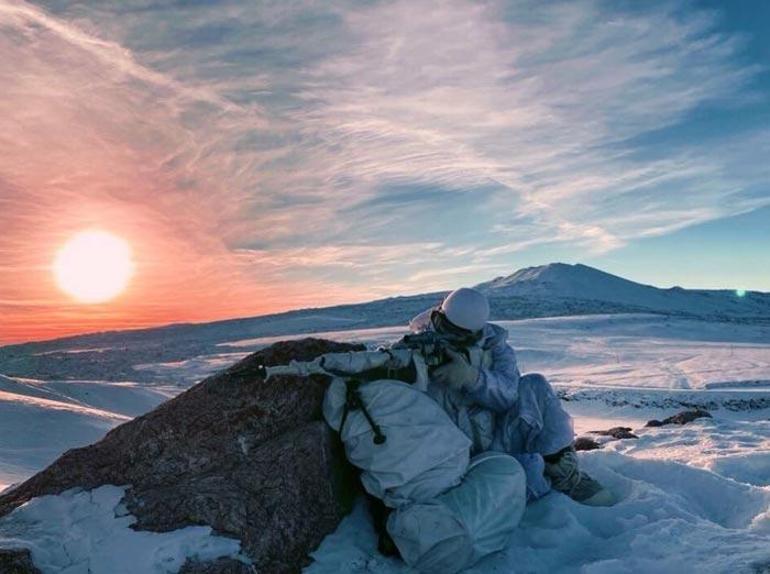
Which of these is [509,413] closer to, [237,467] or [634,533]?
[634,533]

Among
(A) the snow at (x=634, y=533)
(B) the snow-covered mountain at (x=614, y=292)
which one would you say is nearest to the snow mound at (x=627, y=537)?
(A) the snow at (x=634, y=533)

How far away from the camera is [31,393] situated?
16062mm

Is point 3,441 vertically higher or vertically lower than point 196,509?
lower

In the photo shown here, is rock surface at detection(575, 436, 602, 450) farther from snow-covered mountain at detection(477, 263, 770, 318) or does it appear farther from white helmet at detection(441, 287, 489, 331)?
snow-covered mountain at detection(477, 263, 770, 318)

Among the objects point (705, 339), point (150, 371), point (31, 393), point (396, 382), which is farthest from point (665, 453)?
point (705, 339)

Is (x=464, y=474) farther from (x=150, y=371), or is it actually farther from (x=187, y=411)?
(x=150, y=371)

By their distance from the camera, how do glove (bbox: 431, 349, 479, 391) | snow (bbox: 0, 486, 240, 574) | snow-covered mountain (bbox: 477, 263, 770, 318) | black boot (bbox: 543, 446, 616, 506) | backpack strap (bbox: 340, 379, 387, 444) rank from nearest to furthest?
snow (bbox: 0, 486, 240, 574)
backpack strap (bbox: 340, 379, 387, 444)
glove (bbox: 431, 349, 479, 391)
black boot (bbox: 543, 446, 616, 506)
snow-covered mountain (bbox: 477, 263, 770, 318)

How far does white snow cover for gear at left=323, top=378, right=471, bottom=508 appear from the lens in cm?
411

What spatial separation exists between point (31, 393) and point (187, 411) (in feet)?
45.3

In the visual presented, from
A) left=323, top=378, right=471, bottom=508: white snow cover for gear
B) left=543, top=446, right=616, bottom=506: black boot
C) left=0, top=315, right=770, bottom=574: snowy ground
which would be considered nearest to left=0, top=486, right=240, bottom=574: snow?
left=0, top=315, right=770, bottom=574: snowy ground

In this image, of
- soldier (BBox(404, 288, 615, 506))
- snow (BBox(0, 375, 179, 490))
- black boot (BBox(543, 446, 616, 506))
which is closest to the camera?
soldier (BBox(404, 288, 615, 506))

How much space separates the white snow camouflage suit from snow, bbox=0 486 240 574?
2.02 metres

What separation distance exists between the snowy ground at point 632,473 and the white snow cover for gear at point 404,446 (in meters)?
0.47

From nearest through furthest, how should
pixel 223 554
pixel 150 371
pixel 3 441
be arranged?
pixel 223 554, pixel 3 441, pixel 150 371
